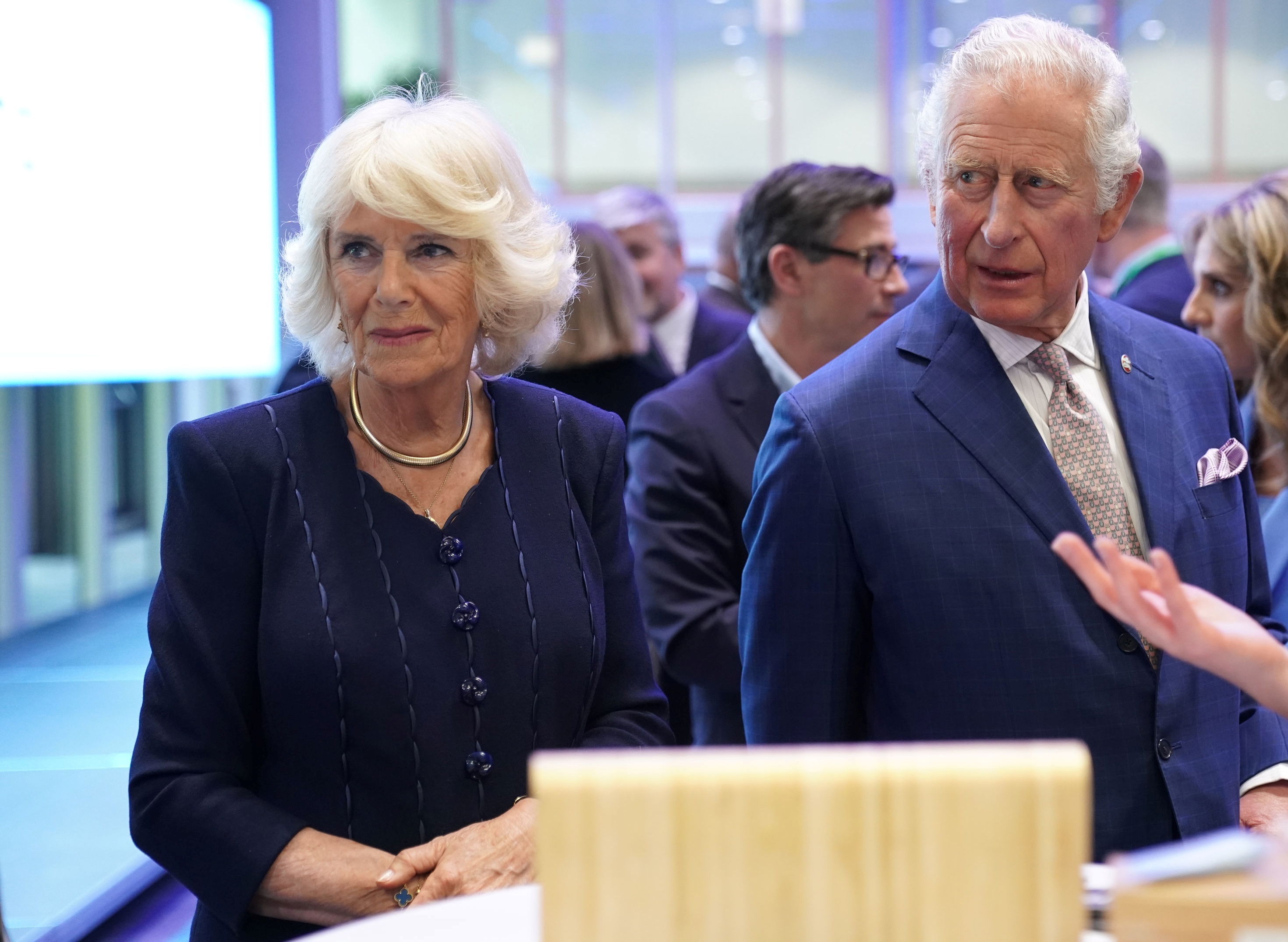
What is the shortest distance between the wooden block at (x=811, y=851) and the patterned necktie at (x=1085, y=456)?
0.99 m

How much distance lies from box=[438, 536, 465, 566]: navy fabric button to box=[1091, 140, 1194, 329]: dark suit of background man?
275 centimetres

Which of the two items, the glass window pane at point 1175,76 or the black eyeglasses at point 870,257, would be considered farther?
the glass window pane at point 1175,76

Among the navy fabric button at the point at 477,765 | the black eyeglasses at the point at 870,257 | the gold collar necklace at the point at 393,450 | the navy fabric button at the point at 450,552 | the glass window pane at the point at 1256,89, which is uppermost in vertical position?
the glass window pane at the point at 1256,89

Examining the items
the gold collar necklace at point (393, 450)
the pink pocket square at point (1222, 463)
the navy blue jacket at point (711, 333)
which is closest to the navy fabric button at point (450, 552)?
the gold collar necklace at point (393, 450)

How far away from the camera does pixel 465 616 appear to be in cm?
164

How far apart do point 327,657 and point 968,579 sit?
2.80 ft

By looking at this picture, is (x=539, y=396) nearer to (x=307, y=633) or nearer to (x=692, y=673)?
(x=307, y=633)

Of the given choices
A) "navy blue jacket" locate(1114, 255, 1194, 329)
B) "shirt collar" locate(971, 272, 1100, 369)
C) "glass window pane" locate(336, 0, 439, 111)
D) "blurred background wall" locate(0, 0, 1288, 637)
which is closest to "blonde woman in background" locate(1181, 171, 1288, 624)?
"navy blue jacket" locate(1114, 255, 1194, 329)

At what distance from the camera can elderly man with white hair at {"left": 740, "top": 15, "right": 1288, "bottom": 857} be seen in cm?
153

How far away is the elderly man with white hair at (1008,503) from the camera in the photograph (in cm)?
153

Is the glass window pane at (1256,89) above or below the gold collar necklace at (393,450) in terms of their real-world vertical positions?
above

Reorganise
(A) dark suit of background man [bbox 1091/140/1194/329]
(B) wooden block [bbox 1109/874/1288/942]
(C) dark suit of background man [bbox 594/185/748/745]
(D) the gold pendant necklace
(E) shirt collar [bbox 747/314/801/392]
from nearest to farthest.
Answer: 1. (B) wooden block [bbox 1109/874/1288/942]
2. (D) the gold pendant necklace
3. (E) shirt collar [bbox 747/314/801/392]
4. (A) dark suit of background man [bbox 1091/140/1194/329]
5. (C) dark suit of background man [bbox 594/185/748/745]

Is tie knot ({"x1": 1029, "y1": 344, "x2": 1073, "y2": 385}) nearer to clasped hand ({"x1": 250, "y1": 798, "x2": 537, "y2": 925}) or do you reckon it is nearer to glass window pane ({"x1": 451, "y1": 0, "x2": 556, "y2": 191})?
clasped hand ({"x1": 250, "y1": 798, "x2": 537, "y2": 925})

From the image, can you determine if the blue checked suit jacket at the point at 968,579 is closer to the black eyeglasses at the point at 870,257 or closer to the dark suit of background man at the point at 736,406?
the dark suit of background man at the point at 736,406
